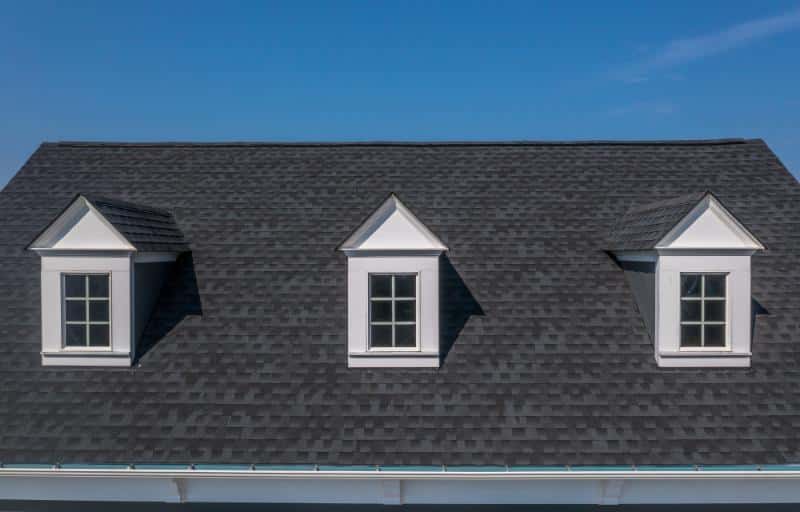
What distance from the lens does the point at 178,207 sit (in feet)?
32.0

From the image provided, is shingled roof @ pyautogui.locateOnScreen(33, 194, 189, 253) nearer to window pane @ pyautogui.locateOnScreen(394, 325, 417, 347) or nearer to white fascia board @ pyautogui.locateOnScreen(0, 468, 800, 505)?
white fascia board @ pyautogui.locateOnScreen(0, 468, 800, 505)

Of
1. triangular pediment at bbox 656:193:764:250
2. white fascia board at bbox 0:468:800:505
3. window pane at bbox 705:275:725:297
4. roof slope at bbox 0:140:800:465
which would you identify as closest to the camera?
white fascia board at bbox 0:468:800:505

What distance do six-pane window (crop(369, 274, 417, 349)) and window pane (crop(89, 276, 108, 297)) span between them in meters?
3.99

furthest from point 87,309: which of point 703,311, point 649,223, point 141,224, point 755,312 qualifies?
point 755,312

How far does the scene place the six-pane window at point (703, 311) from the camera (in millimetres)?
7418

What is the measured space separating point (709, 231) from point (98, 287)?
9100 mm

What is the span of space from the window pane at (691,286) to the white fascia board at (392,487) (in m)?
2.42

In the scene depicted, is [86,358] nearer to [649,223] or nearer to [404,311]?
[404,311]

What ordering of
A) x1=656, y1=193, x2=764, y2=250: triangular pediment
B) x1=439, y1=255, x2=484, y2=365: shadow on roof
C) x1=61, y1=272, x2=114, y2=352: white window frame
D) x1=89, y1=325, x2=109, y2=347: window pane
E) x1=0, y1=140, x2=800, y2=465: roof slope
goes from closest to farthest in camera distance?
x1=0, y1=140, x2=800, y2=465: roof slope, x1=656, y1=193, x2=764, y2=250: triangular pediment, x1=61, y1=272, x2=114, y2=352: white window frame, x1=89, y1=325, x2=109, y2=347: window pane, x1=439, y1=255, x2=484, y2=365: shadow on roof

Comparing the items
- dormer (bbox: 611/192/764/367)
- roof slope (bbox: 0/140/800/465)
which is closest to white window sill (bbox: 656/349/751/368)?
dormer (bbox: 611/192/764/367)

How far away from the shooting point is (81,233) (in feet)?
24.8

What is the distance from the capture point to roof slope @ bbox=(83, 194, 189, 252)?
7.66m

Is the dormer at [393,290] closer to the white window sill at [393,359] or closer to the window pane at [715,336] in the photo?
the white window sill at [393,359]

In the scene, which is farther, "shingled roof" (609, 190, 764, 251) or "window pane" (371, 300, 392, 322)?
"window pane" (371, 300, 392, 322)
